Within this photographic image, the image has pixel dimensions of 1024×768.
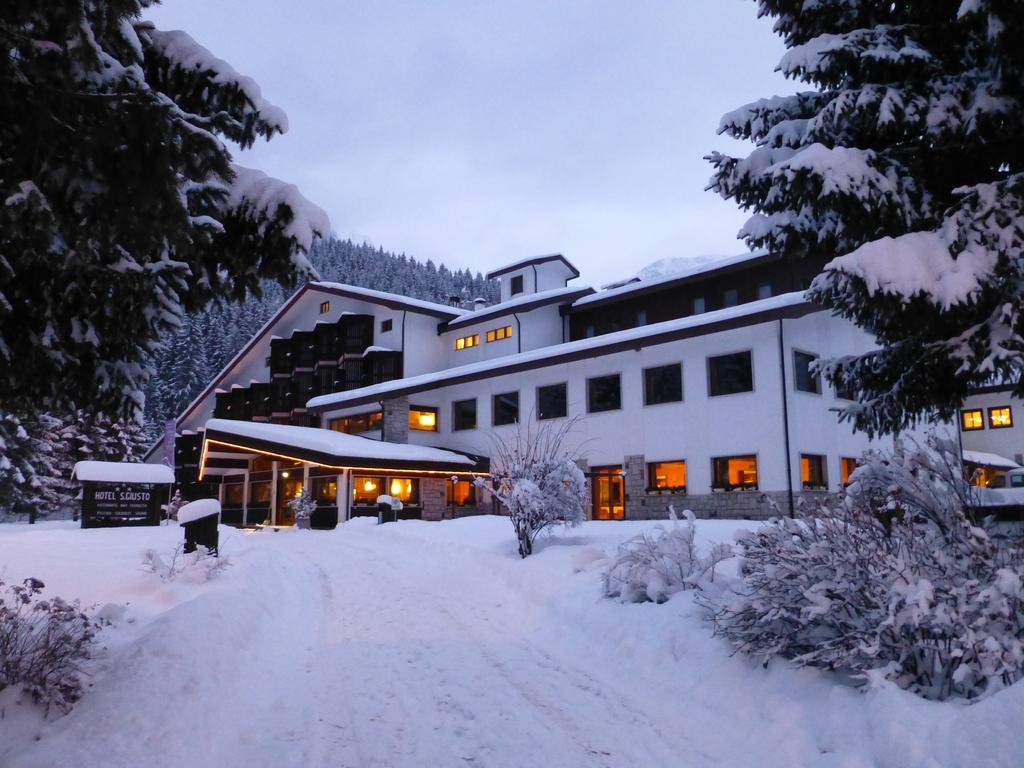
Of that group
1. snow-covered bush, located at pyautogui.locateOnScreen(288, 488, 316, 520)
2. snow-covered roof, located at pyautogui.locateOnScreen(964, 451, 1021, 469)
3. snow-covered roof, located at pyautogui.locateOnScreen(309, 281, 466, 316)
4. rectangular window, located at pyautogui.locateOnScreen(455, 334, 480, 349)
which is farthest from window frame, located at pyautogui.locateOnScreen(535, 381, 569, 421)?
snow-covered roof, located at pyautogui.locateOnScreen(964, 451, 1021, 469)

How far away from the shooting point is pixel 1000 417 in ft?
107

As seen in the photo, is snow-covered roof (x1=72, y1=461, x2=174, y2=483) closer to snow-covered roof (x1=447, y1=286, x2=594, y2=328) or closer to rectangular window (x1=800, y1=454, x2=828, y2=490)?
snow-covered roof (x1=447, y1=286, x2=594, y2=328)

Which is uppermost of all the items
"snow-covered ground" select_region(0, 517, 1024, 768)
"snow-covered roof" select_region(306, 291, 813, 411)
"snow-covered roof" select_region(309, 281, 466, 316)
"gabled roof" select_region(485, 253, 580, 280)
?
"gabled roof" select_region(485, 253, 580, 280)

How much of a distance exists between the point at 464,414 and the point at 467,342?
5346 mm

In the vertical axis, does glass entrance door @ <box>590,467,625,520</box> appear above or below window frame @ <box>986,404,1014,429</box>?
below

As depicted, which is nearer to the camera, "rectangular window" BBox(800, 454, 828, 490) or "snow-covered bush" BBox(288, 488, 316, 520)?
"rectangular window" BBox(800, 454, 828, 490)

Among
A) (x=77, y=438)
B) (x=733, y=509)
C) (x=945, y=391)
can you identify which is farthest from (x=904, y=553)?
(x=77, y=438)

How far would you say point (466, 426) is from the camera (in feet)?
96.9

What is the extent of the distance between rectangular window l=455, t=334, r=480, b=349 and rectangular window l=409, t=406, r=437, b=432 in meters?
4.33

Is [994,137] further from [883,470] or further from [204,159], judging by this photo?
[204,159]

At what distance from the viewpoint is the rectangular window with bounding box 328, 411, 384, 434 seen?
105 ft

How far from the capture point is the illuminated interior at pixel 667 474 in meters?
22.0

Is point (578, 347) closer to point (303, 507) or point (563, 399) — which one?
point (563, 399)

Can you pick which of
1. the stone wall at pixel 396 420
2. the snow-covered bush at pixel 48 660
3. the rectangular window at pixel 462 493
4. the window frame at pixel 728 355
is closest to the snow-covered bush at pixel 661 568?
the snow-covered bush at pixel 48 660
